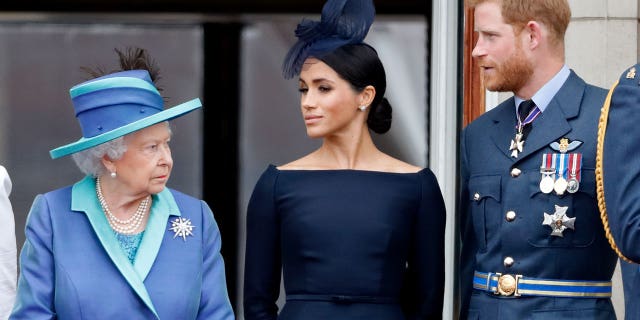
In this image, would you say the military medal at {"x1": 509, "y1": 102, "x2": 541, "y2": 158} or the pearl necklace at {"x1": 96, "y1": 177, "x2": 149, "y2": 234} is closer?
the pearl necklace at {"x1": 96, "y1": 177, "x2": 149, "y2": 234}

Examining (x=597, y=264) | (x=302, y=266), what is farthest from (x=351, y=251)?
(x=597, y=264)

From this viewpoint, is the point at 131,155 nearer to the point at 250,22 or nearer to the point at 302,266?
the point at 302,266

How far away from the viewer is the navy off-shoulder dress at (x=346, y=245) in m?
4.83

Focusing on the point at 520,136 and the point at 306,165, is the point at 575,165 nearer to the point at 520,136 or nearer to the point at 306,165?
the point at 520,136

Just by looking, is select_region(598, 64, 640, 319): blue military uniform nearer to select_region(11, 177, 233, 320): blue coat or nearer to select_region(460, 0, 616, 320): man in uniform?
select_region(460, 0, 616, 320): man in uniform

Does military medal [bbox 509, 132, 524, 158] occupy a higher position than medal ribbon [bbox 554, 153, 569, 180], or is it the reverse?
military medal [bbox 509, 132, 524, 158]

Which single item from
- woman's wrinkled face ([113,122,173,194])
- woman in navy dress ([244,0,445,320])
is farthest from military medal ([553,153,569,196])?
woman's wrinkled face ([113,122,173,194])

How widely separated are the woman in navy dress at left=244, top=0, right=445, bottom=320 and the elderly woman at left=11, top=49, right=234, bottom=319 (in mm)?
356

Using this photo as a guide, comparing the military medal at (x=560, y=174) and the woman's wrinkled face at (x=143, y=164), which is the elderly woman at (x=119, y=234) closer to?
the woman's wrinkled face at (x=143, y=164)

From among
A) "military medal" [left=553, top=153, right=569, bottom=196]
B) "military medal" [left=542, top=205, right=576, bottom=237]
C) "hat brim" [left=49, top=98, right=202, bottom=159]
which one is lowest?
"military medal" [left=542, top=205, right=576, bottom=237]

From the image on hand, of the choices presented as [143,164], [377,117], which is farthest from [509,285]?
[143,164]

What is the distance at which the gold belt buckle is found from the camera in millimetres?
4707

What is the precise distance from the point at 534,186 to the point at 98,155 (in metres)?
1.36

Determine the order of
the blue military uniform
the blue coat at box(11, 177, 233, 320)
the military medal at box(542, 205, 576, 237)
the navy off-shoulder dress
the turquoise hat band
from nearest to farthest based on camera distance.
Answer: the blue military uniform → the blue coat at box(11, 177, 233, 320) → the turquoise hat band → the military medal at box(542, 205, 576, 237) → the navy off-shoulder dress
